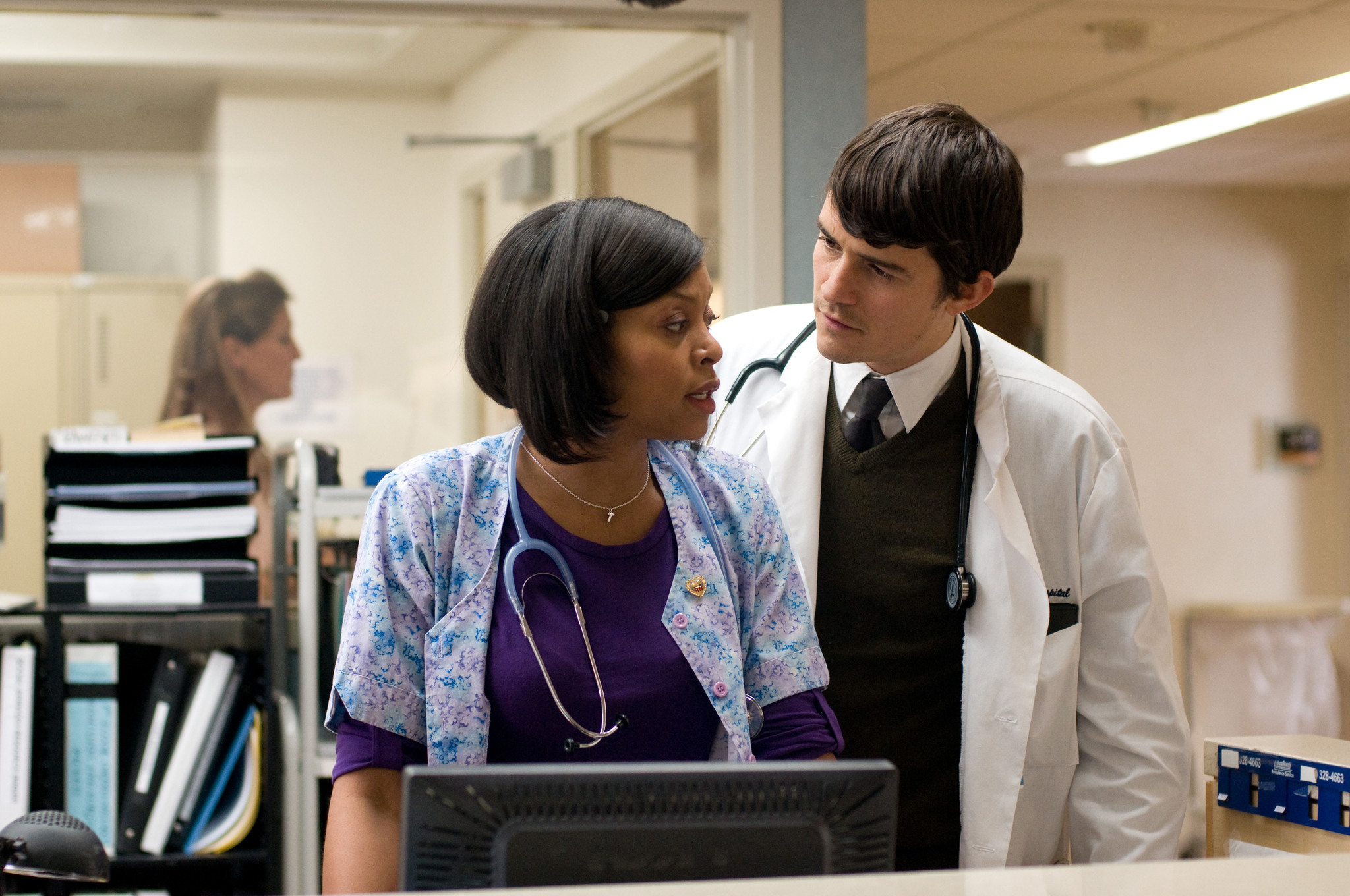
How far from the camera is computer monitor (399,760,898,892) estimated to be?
69 centimetres

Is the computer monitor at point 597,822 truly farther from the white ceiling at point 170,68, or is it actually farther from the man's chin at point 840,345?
the white ceiling at point 170,68

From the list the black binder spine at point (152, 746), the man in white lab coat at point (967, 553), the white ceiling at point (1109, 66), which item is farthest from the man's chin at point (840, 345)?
the white ceiling at point (1109, 66)

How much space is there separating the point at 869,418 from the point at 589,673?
62cm

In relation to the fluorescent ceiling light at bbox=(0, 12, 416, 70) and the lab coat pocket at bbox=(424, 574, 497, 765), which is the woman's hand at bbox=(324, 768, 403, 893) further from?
the fluorescent ceiling light at bbox=(0, 12, 416, 70)

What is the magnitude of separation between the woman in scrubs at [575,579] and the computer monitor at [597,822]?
1.14 feet

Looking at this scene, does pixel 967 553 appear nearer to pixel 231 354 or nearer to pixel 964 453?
pixel 964 453

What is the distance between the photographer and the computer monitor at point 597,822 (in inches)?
27.2

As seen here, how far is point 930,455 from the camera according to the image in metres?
1.53

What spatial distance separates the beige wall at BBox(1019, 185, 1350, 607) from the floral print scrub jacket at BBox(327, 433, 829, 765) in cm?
480

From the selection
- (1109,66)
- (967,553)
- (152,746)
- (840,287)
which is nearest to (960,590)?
(967,553)

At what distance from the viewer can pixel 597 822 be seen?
2.27ft

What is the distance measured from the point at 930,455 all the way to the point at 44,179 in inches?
95.3

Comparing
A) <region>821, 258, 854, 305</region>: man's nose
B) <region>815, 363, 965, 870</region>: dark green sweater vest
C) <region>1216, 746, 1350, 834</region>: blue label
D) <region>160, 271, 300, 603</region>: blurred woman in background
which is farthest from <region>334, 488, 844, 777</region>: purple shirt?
<region>160, 271, 300, 603</region>: blurred woman in background

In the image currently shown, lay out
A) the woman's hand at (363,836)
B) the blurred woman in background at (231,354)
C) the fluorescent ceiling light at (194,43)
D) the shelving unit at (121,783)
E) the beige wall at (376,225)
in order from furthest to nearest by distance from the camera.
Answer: the beige wall at (376,225), the blurred woman in background at (231,354), the fluorescent ceiling light at (194,43), the shelving unit at (121,783), the woman's hand at (363,836)
